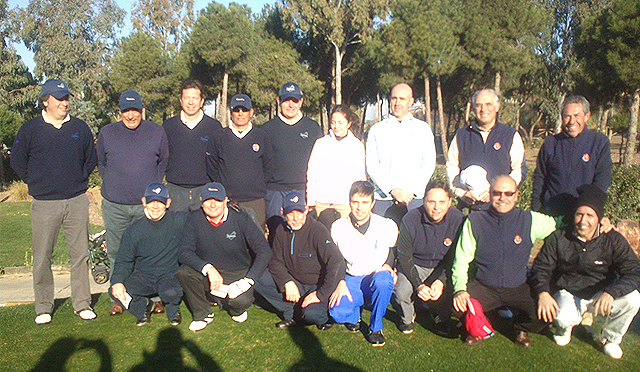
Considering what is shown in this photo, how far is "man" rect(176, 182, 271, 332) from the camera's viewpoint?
421 centimetres

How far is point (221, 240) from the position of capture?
14.3ft

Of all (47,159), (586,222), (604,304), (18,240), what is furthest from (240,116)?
(18,240)

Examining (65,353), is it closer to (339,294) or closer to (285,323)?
(285,323)

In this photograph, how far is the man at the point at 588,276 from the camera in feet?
11.8

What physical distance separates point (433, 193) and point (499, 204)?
557 mm

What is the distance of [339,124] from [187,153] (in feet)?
5.31

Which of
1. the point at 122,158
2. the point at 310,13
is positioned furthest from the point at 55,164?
the point at 310,13

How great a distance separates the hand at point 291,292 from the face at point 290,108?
185 cm

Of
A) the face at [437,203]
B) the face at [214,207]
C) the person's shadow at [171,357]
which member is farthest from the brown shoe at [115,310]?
the face at [437,203]

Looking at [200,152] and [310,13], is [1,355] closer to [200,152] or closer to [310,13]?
[200,152]

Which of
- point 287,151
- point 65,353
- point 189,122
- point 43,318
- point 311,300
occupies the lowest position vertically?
point 65,353

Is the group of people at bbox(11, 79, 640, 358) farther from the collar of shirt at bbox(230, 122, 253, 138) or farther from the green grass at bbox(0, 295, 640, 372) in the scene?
the green grass at bbox(0, 295, 640, 372)

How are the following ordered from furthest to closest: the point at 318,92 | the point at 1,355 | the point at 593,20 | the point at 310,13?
the point at 318,92, the point at 310,13, the point at 593,20, the point at 1,355

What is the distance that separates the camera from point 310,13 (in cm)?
2848
